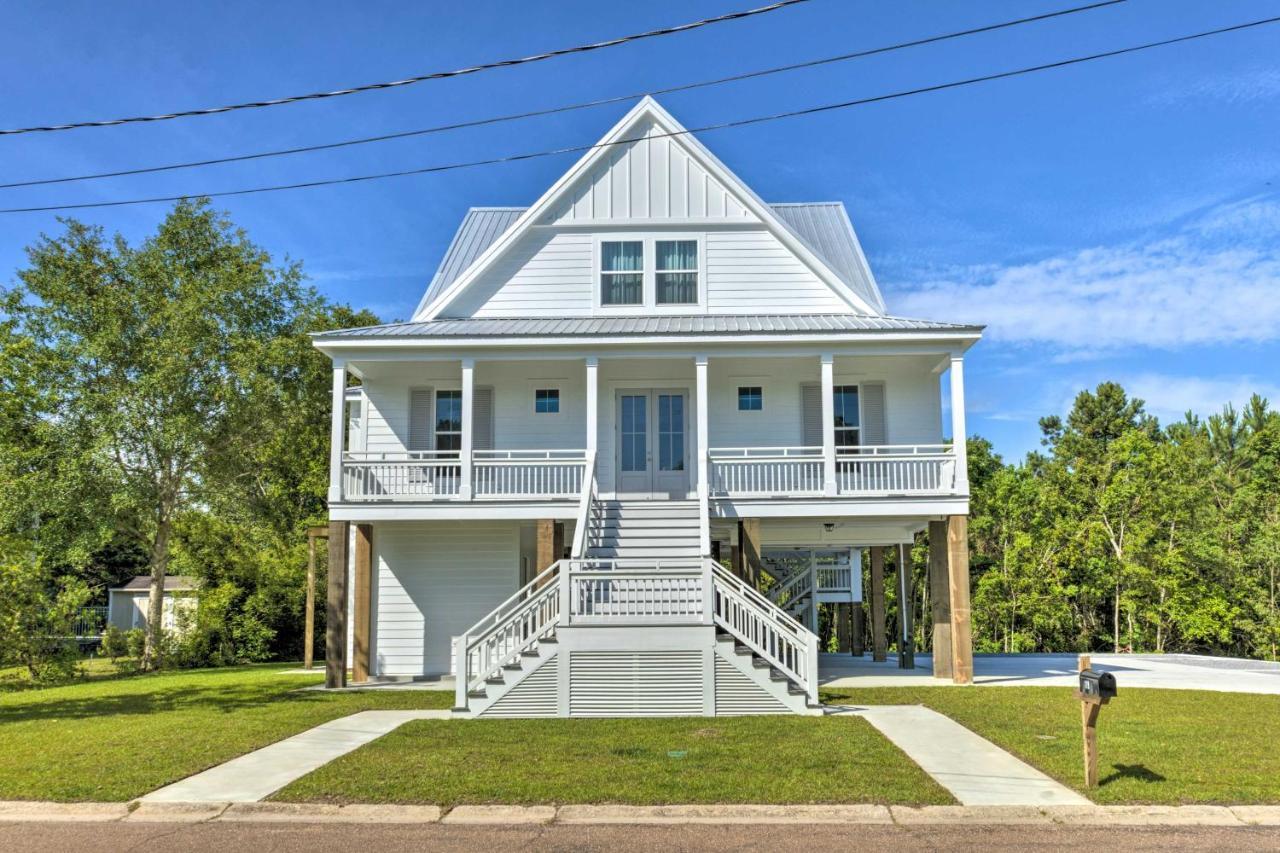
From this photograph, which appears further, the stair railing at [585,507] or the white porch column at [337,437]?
the white porch column at [337,437]

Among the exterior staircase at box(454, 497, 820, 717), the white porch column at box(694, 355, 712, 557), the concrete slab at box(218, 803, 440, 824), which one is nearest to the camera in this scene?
the concrete slab at box(218, 803, 440, 824)

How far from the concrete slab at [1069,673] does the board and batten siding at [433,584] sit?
22.2 feet

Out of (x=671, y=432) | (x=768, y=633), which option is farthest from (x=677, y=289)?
(x=768, y=633)

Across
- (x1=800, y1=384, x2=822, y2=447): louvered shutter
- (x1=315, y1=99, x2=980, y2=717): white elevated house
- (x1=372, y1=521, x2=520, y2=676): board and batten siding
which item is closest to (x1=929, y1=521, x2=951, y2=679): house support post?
(x1=315, y1=99, x2=980, y2=717): white elevated house

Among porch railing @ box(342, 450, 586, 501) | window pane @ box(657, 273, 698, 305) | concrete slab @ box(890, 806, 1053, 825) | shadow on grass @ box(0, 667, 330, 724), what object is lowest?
shadow on grass @ box(0, 667, 330, 724)

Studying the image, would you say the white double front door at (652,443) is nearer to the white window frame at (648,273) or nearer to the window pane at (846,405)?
the white window frame at (648,273)

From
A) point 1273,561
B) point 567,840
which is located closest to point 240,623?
point 567,840

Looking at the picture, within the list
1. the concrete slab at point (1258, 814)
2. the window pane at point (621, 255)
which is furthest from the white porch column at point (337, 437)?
the concrete slab at point (1258, 814)

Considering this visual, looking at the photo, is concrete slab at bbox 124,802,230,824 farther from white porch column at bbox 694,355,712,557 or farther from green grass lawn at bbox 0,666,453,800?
white porch column at bbox 694,355,712,557

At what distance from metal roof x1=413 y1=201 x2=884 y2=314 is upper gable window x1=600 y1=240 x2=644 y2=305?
2.73m

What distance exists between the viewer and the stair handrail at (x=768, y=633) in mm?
12953

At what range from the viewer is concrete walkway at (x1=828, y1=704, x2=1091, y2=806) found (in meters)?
8.03

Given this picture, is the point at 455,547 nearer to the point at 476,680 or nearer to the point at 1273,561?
the point at 476,680

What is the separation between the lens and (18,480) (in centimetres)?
2286
